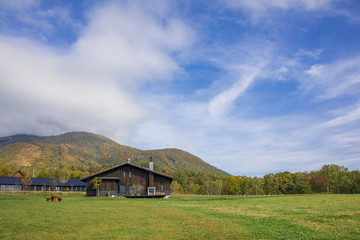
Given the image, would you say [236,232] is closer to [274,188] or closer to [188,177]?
[274,188]

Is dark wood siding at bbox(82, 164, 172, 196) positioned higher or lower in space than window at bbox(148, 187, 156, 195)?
higher

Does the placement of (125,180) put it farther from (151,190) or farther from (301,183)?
(301,183)

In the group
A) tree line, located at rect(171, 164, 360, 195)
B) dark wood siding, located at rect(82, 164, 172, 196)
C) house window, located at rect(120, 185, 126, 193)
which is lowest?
tree line, located at rect(171, 164, 360, 195)

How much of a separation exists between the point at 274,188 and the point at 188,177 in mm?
70937

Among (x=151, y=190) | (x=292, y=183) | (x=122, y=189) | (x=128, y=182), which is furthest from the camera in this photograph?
(x=292, y=183)

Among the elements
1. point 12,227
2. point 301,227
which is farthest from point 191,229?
point 12,227

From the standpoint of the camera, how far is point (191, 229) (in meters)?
11.6

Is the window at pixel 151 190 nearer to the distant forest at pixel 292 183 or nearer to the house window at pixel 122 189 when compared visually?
the house window at pixel 122 189

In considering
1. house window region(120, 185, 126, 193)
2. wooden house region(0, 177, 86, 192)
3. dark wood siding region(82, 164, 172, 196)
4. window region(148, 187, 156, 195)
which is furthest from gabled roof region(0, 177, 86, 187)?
window region(148, 187, 156, 195)

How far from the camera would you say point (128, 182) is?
51938 millimetres

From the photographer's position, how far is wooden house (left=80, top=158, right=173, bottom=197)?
2005 inches

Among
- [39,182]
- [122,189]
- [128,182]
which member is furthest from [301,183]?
[39,182]

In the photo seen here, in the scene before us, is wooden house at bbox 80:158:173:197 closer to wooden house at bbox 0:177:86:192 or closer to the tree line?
wooden house at bbox 0:177:86:192

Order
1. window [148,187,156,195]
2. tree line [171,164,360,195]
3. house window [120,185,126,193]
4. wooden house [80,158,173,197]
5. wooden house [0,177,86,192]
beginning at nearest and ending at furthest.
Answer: wooden house [80,158,173,197] → house window [120,185,126,193] → window [148,187,156,195] → tree line [171,164,360,195] → wooden house [0,177,86,192]
